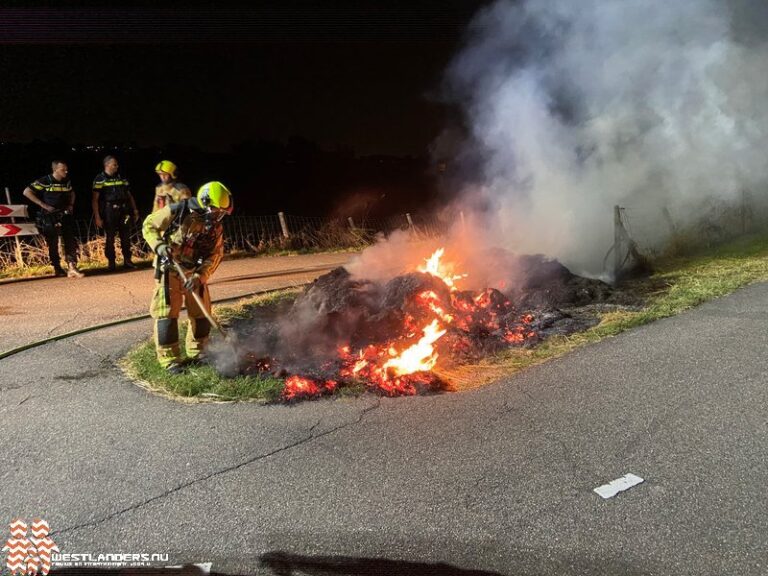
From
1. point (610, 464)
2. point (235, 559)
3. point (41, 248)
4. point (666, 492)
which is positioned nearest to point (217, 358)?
point (235, 559)

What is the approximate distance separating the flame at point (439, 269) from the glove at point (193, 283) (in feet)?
10.8

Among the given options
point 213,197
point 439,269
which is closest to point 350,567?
point 213,197

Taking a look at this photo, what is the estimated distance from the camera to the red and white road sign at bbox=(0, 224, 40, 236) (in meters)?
11.2

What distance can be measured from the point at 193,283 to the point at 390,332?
2237 millimetres

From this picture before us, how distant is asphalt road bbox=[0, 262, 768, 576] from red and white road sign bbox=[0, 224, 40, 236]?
7.84 m

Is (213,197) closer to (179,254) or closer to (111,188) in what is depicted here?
(179,254)

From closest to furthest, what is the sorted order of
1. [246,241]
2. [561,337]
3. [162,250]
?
[162,250] → [561,337] → [246,241]

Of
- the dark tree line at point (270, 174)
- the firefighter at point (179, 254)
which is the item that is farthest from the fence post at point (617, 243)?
the dark tree line at point (270, 174)

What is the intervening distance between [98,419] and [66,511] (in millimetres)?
1288

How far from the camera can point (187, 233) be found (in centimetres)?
522

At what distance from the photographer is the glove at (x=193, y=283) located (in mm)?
5055

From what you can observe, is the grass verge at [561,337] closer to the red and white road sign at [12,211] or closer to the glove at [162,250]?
the glove at [162,250]

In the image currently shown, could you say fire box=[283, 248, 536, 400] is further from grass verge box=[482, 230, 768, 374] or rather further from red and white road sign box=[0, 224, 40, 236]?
red and white road sign box=[0, 224, 40, 236]

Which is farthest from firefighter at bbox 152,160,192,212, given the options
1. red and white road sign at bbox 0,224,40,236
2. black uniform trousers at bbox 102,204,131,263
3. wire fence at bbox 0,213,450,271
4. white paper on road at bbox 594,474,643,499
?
white paper on road at bbox 594,474,643,499
